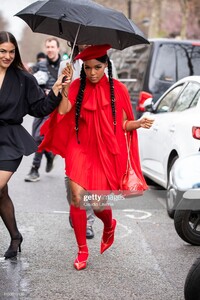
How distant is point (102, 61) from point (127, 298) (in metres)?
1.83

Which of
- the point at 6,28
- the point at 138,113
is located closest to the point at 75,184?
the point at 6,28

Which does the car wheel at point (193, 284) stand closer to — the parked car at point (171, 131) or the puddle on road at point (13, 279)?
the puddle on road at point (13, 279)

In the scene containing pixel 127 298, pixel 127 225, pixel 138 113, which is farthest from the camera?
pixel 138 113

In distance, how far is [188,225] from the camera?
665cm

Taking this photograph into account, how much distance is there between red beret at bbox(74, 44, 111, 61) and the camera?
5656mm

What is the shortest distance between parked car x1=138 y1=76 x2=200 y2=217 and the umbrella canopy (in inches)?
78.7

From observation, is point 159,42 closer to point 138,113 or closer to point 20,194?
point 138,113

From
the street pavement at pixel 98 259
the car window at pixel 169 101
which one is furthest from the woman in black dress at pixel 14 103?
the car window at pixel 169 101

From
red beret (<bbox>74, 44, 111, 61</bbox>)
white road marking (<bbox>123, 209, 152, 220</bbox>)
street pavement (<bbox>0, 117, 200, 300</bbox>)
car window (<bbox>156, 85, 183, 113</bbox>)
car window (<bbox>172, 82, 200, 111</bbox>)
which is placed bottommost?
white road marking (<bbox>123, 209, 152, 220</bbox>)

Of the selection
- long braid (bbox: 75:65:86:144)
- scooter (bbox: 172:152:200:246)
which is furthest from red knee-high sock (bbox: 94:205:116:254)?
scooter (bbox: 172:152:200:246)

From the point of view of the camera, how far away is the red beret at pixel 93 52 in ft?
18.6

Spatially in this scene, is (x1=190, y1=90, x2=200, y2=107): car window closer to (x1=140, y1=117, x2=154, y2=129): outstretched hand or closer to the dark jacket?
(x1=140, y1=117, x2=154, y2=129): outstretched hand

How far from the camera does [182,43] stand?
12.1 metres

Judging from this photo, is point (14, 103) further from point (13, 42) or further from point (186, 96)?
point (186, 96)
